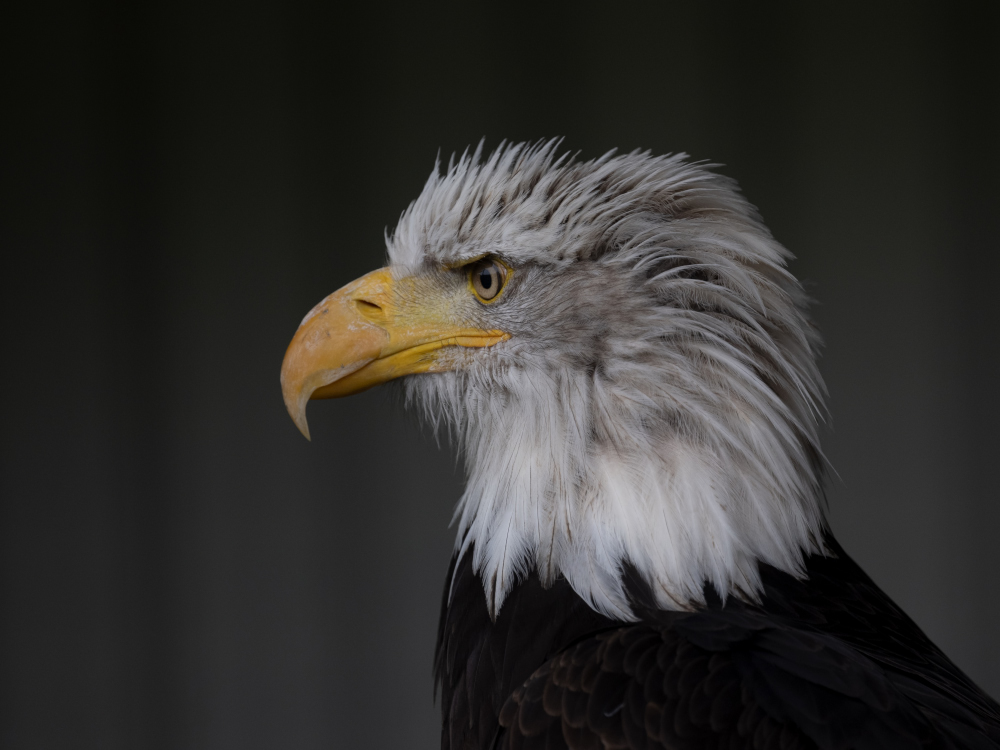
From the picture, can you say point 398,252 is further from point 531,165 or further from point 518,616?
point 518,616

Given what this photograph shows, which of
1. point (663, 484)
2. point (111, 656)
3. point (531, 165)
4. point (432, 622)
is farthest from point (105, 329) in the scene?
point (663, 484)

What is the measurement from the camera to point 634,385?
54.7 inches

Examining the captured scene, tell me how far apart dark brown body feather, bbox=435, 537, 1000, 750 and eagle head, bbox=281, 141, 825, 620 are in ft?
0.17

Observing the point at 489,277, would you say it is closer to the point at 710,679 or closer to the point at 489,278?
the point at 489,278

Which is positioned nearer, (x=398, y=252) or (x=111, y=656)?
(x=398, y=252)

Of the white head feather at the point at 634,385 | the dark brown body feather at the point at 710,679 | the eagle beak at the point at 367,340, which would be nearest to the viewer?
the dark brown body feather at the point at 710,679

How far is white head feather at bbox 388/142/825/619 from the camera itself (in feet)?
4.40

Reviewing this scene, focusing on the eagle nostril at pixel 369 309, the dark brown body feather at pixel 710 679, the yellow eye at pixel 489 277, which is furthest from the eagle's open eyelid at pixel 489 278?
the dark brown body feather at pixel 710 679

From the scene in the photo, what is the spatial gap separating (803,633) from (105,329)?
282 cm

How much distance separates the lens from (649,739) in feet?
3.57

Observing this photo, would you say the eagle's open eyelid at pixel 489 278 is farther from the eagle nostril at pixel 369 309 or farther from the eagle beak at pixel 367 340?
the eagle nostril at pixel 369 309

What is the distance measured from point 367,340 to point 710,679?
810mm

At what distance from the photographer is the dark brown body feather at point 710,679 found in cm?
109

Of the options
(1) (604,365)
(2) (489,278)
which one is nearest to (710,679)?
(1) (604,365)
